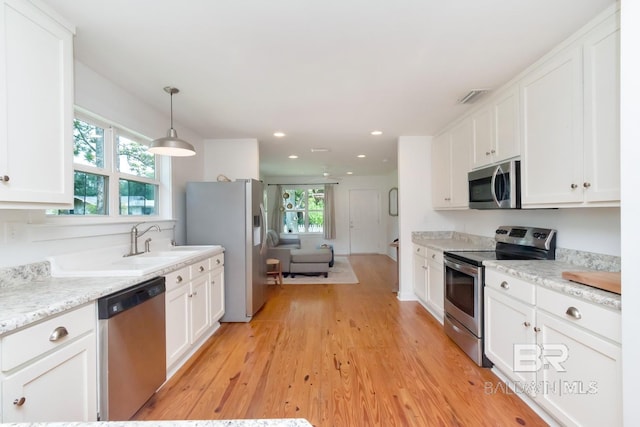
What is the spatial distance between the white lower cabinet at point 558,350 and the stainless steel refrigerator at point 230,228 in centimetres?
253

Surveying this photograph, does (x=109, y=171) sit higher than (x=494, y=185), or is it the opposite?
(x=109, y=171)

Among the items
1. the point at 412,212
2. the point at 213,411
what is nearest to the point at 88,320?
the point at 213,411

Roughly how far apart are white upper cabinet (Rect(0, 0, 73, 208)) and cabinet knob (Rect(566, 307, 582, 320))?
282 cm

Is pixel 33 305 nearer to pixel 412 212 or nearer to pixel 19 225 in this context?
pixel 19 225

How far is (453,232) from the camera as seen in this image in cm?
397

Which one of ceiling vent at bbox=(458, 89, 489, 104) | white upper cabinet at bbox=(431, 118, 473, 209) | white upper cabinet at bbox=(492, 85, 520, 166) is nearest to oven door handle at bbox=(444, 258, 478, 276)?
white upper cabinet at bbox=(431, 118, 473, 209)

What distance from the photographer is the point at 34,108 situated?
4.60 ft

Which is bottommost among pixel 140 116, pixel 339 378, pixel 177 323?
pixel 339 378

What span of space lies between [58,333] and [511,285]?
8.46 feet

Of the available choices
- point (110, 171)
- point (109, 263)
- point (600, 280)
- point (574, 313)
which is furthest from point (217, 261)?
point (600, 280)

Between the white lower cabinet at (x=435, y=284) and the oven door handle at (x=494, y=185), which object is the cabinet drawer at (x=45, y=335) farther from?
the white lower cabinet at (x=435, y=284)

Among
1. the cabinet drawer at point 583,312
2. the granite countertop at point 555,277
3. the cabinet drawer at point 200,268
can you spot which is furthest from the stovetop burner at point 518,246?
the cabinet drawer at point 200,268

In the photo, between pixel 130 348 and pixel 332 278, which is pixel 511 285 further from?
pixel 332 278

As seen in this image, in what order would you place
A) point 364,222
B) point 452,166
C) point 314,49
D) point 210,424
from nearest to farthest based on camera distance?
point 210,424 < point 314,49 < point 452,166 < point 364,222
